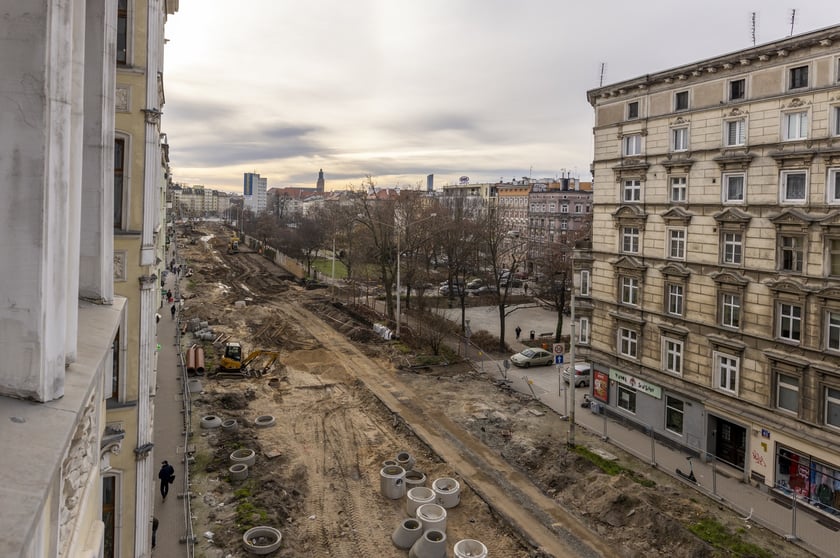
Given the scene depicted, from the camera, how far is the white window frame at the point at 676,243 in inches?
874

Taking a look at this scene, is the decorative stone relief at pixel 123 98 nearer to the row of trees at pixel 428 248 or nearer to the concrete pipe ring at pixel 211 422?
the concrete pipe ring at pixel 211 422

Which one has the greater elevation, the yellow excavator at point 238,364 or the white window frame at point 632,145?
the white window frame at point 632,145

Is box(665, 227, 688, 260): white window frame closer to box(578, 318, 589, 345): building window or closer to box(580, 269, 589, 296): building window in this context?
box(580, 269, 589, 296): building window

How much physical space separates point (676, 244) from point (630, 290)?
3.07 meters

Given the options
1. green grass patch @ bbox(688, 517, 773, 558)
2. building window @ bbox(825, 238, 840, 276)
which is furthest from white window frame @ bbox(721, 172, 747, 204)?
green grass patch @ bbox(688, 517, 773, 558)

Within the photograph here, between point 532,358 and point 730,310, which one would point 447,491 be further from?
point 532,358

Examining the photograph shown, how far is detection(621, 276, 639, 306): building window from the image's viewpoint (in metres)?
24.3

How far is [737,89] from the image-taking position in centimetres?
2031

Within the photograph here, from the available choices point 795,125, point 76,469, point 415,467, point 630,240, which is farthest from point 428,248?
point 76,469

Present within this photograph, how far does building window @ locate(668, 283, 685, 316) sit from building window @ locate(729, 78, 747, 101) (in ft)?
24.3

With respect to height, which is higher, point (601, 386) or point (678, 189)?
point (678, 189)

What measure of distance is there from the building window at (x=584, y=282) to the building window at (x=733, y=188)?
25.2 ft

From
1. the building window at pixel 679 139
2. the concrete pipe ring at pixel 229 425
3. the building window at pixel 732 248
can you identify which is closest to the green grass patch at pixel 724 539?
the building window at pixel 732 248

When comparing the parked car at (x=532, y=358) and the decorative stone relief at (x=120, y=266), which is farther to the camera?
the parked car at (x=532, y=358)
